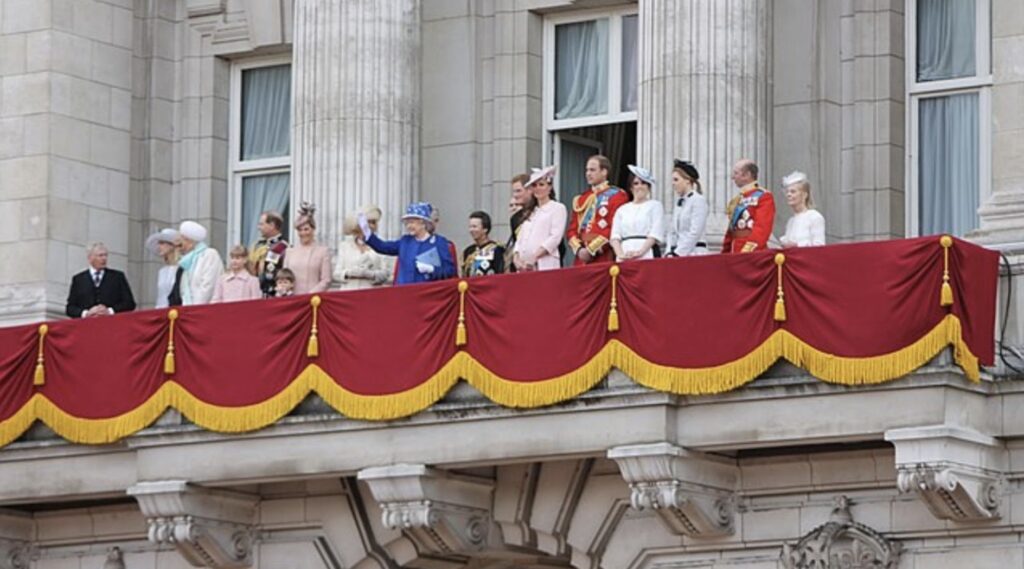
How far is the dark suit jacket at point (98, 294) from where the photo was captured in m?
42.2

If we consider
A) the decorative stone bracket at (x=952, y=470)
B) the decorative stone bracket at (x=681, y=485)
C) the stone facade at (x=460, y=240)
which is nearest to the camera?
the decorative stone bracket at (x=952, y=470)

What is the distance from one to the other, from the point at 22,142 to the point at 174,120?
114 inches

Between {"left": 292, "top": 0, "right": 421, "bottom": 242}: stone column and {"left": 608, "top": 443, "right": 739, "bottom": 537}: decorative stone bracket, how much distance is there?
18.2 ft

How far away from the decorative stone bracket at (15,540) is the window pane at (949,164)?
11205 millimetres

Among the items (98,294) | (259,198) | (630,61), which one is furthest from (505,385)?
(259,198)

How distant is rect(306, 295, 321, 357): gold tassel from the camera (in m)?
38.3

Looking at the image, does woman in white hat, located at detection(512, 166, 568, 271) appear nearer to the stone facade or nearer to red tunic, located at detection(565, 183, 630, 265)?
red tunic, located at detection(565, 183, 630, 265)

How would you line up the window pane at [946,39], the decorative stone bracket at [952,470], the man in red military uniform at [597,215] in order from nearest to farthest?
the decorative stone bracket at [952,470], the man in red military uniform at [597,215], the window pane at [946,39]

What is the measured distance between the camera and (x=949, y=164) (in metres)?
40.1

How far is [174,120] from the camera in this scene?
4603cm

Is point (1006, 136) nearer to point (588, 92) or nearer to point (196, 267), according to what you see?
point (588, 92)

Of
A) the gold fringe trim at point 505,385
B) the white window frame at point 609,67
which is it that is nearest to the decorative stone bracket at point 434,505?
the gold fringe trim at point 505,385

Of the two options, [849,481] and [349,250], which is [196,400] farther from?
[849,481]

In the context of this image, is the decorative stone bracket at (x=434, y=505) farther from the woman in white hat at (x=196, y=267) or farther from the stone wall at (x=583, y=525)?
the woman in white hat at (x=196, y=267)
